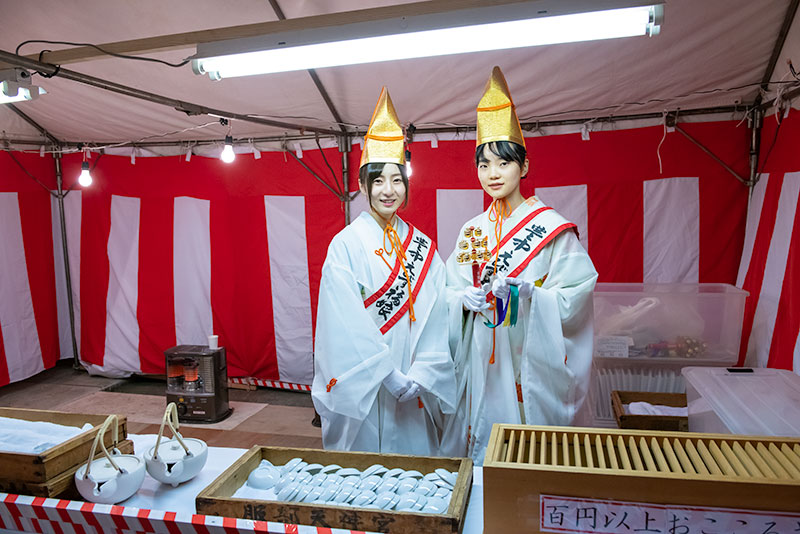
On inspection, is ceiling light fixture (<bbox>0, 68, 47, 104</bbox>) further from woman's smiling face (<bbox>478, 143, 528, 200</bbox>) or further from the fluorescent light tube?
woman's smiling face (<bbox>478, 143, 528, 200</bbox>)

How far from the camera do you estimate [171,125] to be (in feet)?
16.0

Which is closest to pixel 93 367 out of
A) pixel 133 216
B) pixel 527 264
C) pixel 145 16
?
pixel 133 216

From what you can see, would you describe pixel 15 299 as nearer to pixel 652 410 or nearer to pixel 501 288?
pixel 501 288

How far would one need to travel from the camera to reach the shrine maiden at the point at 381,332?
2.38m

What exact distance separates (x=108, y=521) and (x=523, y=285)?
173 centimetres

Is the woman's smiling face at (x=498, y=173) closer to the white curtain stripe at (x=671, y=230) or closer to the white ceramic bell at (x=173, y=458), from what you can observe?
the white ceramic bell at (x=173, y=458)

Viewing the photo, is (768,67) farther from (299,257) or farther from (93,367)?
(93,367)

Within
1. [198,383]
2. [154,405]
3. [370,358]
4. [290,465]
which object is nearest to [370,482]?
[290,465]

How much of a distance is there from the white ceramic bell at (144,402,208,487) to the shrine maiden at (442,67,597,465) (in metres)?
1.25

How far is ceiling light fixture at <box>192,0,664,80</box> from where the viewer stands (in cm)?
158

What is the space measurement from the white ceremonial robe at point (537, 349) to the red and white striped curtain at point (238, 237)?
178 cm

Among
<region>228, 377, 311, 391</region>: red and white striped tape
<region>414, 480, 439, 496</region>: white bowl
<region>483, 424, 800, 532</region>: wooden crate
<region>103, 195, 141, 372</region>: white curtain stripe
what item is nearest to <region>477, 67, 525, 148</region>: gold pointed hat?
<region>483, 424, 800, 532</region>: wooden crate

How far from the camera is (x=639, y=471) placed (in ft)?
4.17

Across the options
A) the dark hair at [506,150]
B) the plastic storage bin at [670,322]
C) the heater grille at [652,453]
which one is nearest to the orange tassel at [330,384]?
the heater grille at [652,453]
